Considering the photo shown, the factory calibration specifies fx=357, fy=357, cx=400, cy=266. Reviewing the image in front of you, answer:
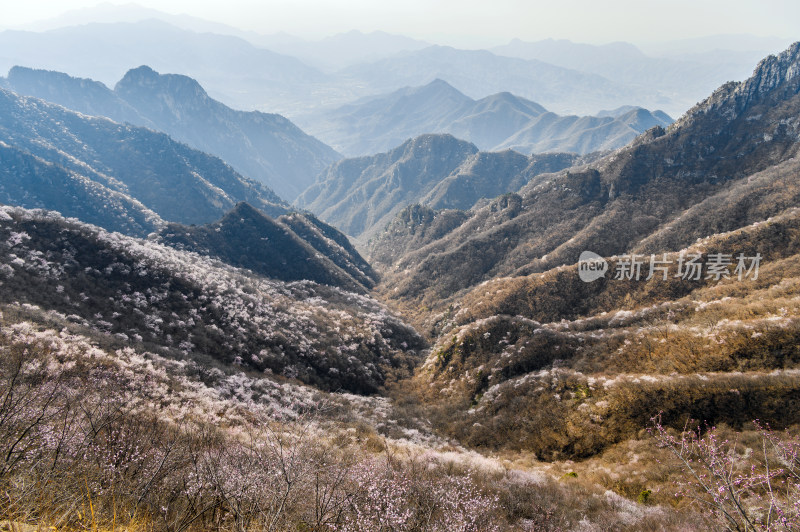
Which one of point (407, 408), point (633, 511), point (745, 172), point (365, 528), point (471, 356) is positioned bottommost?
point (407, 408)

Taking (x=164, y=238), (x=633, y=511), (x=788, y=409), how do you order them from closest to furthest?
(x=633, y=511), (x=788, y=409), (x=164, y=238)

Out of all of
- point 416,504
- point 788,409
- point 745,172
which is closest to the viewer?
point 416,504

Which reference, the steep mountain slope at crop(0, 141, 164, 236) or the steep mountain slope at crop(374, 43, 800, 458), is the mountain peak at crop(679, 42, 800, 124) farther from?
the steep mountain slope at crop(0, 141, 164, 236)

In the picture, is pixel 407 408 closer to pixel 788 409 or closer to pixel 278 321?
pixel 278 321

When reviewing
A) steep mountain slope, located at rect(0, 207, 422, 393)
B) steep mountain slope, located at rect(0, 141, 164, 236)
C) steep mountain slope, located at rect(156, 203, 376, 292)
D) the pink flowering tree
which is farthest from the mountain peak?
steep mountain slope, located at rect(0, 141, 164, 236)

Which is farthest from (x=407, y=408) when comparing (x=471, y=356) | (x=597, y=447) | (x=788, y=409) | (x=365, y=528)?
(x=365, y=528)

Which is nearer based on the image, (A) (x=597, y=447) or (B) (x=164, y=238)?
(A) (x=597, y=447)

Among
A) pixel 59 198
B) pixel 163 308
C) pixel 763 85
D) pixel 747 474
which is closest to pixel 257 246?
pixel 163 308
